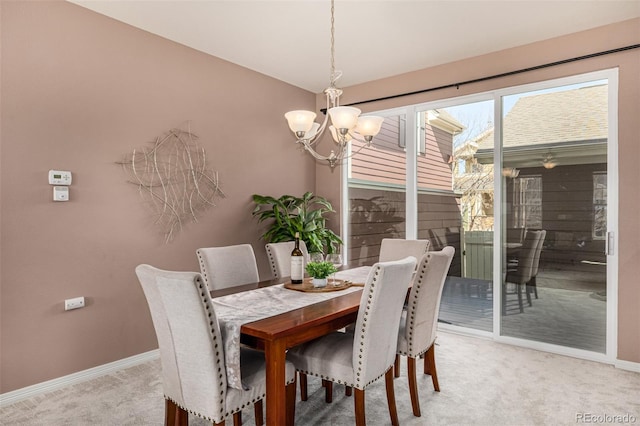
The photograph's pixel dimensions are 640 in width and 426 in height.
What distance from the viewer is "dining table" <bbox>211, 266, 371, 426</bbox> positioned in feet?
6.09

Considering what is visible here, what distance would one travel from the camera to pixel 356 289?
271 cm

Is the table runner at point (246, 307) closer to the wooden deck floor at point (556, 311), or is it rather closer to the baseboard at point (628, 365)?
the wooden deck floor at point (556, 311)

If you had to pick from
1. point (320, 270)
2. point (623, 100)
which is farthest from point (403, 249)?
point (623, 100)

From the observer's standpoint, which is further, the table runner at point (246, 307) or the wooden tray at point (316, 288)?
the wooden tray at point (316, 288)

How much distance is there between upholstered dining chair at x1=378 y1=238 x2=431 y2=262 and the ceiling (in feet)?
5.94

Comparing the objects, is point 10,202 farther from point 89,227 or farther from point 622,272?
point 622,272

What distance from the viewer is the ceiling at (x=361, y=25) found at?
3070 mm

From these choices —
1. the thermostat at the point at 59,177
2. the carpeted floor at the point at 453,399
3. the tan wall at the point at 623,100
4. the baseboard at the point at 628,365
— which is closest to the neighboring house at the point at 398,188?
the tan wall at the point at 623,100

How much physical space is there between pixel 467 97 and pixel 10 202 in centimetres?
399

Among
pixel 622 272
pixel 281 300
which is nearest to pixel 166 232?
pixel 281 300

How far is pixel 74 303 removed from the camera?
3055 millimetres

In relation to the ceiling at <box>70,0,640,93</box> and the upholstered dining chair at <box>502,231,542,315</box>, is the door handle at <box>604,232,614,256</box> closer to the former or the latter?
the upholstered dining chair at <box>502,231,542,315</box>

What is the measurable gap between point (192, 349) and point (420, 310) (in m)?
1.43

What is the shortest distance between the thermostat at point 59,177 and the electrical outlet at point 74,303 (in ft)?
2.85
